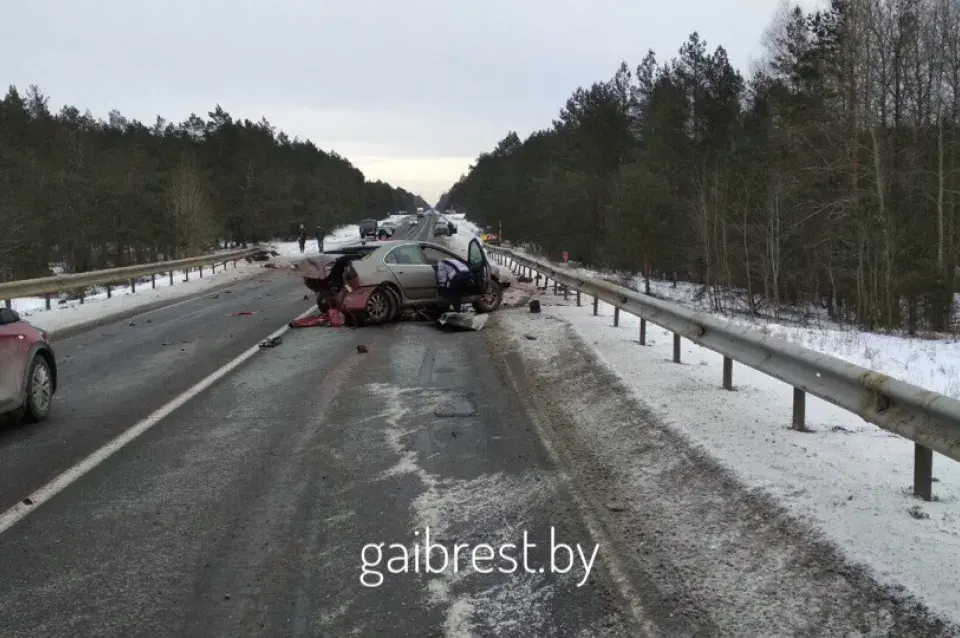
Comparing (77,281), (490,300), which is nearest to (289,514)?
(490,300)

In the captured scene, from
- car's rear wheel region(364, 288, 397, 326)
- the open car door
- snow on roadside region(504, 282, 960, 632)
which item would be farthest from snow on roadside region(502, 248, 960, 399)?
car's rear wheel region(364, 288, 397, 326)

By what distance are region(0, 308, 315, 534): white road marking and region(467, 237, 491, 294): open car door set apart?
21.7ft

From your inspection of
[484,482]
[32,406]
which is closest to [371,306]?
[32,406]

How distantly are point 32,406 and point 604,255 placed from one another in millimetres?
41863

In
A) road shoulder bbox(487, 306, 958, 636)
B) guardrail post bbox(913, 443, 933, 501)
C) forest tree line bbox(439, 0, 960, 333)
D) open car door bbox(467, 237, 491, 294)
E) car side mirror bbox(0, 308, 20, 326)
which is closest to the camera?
road shoulder bbox(487, 306, 958, 636)

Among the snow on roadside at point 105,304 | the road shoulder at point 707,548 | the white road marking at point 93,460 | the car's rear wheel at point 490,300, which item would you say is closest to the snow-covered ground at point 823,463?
the road shoulder at point 707,548

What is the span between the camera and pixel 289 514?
16.1 feet

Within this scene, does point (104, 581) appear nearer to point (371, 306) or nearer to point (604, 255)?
point (371, 306)

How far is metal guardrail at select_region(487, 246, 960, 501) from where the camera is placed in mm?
4355

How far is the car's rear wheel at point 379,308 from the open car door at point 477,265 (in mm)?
1740

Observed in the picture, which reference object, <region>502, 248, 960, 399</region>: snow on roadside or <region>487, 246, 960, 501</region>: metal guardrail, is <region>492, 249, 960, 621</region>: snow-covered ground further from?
<region>502, 248, 960, 399</region>: snow on roadside

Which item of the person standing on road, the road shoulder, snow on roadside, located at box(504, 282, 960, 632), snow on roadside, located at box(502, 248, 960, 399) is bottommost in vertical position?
snow on roadside, located at box(502, 248, 960, 399)

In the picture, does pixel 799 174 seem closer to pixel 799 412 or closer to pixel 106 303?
pixel 106 303

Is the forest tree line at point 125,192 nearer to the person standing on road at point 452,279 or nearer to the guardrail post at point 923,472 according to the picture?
the person standing on road at point 452,279
